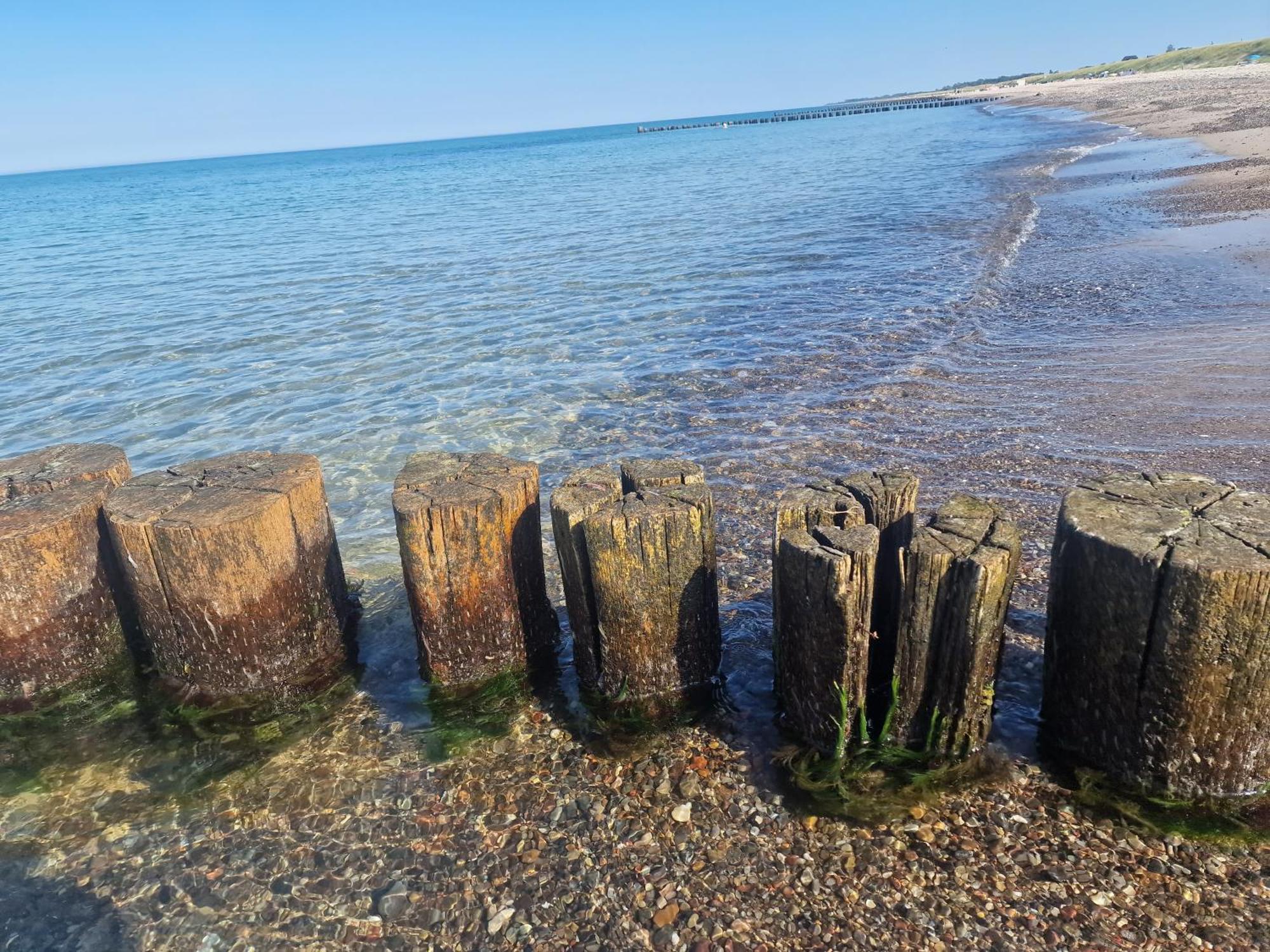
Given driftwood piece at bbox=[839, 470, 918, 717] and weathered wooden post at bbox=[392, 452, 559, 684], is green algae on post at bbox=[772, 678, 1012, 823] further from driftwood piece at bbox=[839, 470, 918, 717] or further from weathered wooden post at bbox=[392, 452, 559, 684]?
weathered wooden post at bbox=[392, 452, 559, 684]

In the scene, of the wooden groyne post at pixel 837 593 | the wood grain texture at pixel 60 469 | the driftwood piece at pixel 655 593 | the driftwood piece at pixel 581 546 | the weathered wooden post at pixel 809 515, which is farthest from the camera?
the wood grain texture at pixel 60 469

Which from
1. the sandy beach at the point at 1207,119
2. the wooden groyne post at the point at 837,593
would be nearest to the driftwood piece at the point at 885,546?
the wooden groyne post at the point at 837,593

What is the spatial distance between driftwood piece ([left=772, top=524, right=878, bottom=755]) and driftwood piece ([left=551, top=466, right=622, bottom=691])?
1088 mm

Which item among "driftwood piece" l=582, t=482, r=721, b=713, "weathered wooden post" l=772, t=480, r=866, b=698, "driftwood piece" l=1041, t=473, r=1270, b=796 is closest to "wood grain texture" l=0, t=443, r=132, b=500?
"driftwood piece" l=582, t=482, r=721, b=713

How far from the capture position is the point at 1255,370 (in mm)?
9898

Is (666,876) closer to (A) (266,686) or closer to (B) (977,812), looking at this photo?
(B) (977,812)

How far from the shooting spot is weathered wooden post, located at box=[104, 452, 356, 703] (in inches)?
186

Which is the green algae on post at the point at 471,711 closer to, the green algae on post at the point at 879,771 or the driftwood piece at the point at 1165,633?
the green algae on post at the point at 879,771

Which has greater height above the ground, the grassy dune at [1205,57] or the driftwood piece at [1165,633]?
the grassy dune at [1205,57]

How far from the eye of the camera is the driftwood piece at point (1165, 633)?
3.53 metres

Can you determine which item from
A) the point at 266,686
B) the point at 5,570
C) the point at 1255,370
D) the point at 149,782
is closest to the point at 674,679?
the point at 266,686

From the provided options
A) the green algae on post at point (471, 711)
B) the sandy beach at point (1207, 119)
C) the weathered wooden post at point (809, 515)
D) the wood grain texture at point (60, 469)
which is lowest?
the green algae on post at point (471, 711)

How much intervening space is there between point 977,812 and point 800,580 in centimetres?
145

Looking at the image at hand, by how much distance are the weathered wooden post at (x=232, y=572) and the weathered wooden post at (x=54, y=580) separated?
20 centimetres
